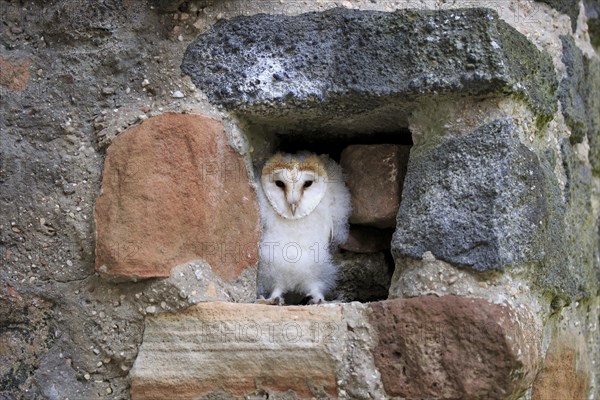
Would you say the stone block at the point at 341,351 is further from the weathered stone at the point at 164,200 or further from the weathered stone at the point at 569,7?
the weathered stone at the point at 569,7

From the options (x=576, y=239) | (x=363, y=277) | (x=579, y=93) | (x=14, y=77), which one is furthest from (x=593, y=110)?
(x=14, y=77)

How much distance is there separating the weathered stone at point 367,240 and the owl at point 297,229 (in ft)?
0.08

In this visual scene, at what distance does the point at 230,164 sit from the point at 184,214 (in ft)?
0.60

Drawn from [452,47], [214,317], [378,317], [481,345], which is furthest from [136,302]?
[452,47]

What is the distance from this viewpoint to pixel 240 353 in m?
1.87

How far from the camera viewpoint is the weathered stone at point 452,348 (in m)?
1.76

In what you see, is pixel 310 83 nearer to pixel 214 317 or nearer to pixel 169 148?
pixel 169 148

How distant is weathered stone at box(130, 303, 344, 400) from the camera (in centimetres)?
185

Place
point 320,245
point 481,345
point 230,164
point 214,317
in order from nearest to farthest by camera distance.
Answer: point 481,345 < point 214,317 < point 230,164 < point 320,245

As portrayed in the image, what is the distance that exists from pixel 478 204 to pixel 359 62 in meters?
0.42

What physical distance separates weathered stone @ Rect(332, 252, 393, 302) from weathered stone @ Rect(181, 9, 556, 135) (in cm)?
46

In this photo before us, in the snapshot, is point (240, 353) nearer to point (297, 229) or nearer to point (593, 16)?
point (297, 229)

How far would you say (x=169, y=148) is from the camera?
1.98m

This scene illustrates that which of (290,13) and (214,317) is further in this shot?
(290,13)
